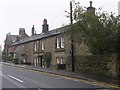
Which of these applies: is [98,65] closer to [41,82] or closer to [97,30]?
[97,30]

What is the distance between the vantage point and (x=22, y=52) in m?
65.5

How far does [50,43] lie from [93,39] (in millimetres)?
21946

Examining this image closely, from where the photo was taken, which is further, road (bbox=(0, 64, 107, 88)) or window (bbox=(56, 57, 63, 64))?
window (bbox=(56, 57, 63, 64))

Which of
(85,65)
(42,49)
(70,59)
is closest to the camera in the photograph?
(85,65)

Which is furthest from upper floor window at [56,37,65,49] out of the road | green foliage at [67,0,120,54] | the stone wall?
the road

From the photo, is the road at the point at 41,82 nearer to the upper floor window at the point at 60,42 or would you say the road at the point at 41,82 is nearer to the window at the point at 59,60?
the window at the point at 59,60

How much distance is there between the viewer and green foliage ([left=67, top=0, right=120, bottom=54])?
80.7 ft

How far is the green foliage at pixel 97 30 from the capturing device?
2459 centimetres

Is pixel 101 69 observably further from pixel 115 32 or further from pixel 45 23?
pixel 45 23

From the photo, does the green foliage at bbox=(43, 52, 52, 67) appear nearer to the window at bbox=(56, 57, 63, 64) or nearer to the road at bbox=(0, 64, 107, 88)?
the window at bbox=(56, 57, 63, 64)

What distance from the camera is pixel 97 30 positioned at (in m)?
24.9

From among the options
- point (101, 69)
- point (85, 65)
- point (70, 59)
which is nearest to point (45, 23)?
point (70, 59)

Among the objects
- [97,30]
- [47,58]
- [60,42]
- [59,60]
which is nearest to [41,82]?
[97,30]

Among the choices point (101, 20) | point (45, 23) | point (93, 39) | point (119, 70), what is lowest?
point (119, 70)
